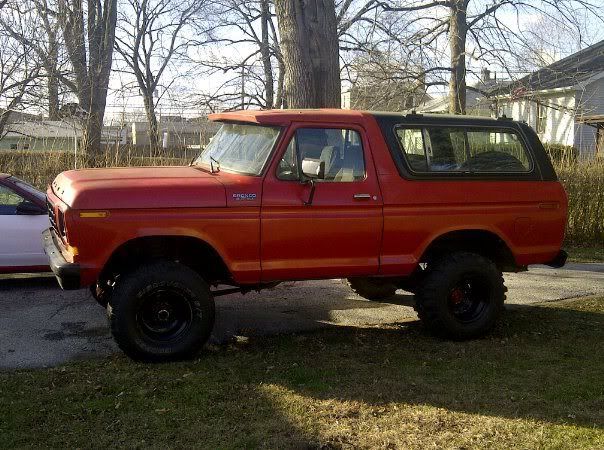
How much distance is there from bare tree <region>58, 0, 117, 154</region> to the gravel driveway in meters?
7.06

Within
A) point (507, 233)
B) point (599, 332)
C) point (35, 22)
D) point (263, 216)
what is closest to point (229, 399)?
point (263, 216)

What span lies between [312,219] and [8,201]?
4417 mm

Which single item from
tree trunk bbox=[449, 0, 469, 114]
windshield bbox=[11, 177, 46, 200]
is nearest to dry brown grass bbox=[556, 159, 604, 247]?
tree trunk bbox=[449, 0, 469, 114]

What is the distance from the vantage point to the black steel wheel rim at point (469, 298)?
6.65m

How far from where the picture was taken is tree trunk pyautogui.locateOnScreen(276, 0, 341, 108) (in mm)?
11336

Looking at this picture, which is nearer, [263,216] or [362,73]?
[263,216]

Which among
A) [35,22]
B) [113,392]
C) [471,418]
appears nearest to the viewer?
[471,418]

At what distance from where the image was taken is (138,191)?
18.0ft

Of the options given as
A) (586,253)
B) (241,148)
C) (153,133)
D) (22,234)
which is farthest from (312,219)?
(153,133)

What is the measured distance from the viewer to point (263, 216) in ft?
18.9

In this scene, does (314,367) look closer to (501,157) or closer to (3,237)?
(501,157)

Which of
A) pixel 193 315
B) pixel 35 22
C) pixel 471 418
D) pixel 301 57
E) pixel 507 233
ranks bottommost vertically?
pixel 471 418

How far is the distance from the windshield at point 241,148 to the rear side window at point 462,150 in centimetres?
124

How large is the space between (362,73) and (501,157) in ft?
54.6
